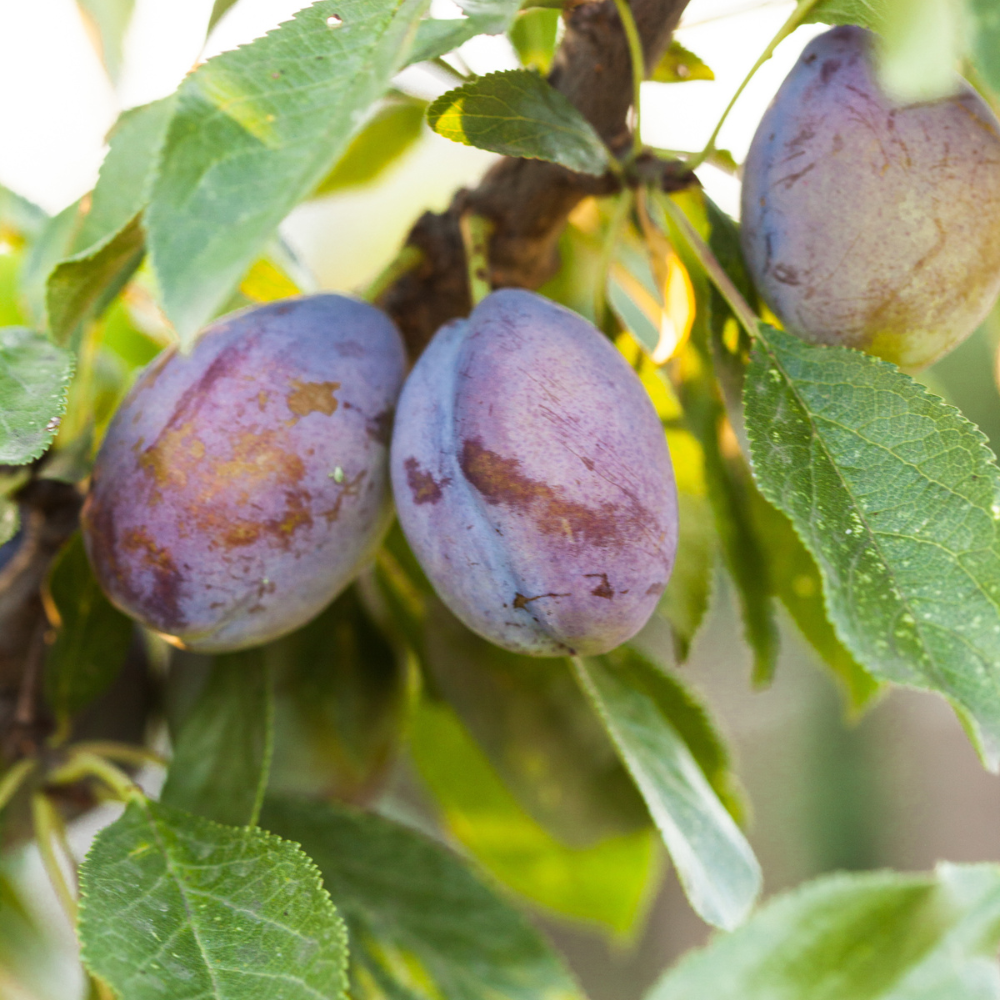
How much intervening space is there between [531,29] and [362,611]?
→ 1.16 feet

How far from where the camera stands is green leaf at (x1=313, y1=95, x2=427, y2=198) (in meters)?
0.63

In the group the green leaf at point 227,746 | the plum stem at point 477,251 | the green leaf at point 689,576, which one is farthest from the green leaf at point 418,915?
the plum stem at point 477,251

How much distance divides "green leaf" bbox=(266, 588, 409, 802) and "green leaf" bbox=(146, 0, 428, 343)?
0.37 metres

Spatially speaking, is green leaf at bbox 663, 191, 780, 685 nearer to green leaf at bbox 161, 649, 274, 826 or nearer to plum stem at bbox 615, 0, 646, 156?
plum stem at bbox 615, 0, 646, 156

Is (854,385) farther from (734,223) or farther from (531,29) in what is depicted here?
(531,29)

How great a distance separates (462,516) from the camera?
35 centimetres

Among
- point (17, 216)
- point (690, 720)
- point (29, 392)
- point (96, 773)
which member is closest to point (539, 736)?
point (690, 720)

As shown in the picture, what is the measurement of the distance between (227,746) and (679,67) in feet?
1.27

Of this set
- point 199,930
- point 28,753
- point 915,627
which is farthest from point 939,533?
point 28,753

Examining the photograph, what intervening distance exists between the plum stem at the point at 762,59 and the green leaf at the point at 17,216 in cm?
42

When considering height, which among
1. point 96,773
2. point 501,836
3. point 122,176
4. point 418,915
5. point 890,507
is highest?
point 122,176

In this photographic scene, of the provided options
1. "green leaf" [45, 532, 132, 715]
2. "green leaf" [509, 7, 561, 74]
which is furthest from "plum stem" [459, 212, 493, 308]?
"green leaf" [45, 532, 132, 715]

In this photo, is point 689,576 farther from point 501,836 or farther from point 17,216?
point 17,216

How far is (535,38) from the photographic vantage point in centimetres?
55
